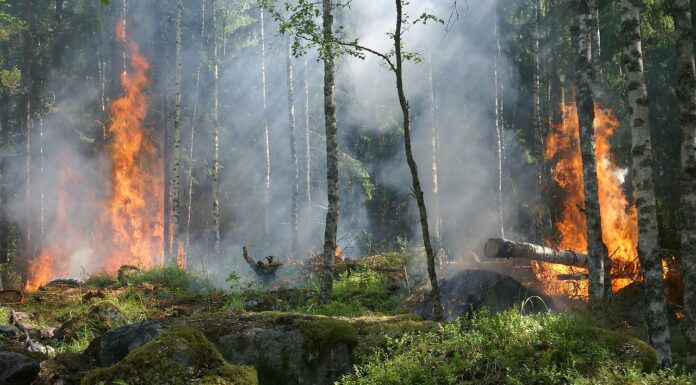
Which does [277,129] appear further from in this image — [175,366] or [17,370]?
[175,366]

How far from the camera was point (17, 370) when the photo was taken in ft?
17.9

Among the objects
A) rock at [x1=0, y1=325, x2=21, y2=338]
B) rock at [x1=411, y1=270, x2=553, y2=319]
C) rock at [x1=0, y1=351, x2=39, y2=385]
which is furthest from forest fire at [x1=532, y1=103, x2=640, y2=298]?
rock at [x1=0, y1=351, x2=39, y2=385]

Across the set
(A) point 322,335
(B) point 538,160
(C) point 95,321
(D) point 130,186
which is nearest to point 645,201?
(A) point 322,335

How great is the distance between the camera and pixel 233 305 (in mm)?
11664

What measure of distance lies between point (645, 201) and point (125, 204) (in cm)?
2516

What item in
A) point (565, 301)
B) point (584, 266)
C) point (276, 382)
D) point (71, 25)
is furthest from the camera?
point (71, 25)

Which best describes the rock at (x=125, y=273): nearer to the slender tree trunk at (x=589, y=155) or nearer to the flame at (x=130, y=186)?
the flame at (x=130, y=186)

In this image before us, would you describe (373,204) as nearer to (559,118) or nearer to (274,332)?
(559,118)

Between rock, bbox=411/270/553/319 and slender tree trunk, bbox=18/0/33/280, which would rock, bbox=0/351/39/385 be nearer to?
rock, bbox=411/270/553/319

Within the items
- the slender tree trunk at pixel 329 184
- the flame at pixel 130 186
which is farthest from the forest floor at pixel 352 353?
the flame at pixel 130 186

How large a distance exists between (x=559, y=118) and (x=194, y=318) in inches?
779

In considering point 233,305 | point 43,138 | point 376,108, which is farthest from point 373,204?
point 233,305

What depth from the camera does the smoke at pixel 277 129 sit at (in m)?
28.0

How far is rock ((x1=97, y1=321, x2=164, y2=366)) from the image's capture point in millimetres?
5500
